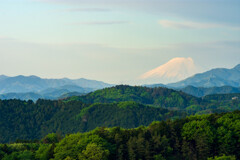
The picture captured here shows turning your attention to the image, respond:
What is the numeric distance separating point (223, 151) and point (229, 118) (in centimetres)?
1765

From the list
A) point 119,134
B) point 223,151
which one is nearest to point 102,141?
point 119,134

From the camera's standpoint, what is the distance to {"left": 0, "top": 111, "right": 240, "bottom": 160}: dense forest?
112 meters

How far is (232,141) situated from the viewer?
12012 centimetres

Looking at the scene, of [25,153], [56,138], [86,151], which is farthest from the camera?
[56,138]

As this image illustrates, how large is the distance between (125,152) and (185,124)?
28330 millimetres

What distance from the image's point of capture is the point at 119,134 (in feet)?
396

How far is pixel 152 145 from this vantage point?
384 feet

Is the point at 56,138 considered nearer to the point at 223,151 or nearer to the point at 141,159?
the point at 141,159

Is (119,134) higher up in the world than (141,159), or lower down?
higher up

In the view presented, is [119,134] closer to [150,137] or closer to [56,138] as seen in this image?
[150,137]

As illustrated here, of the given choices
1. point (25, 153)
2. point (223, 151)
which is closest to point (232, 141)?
point (223, 151)

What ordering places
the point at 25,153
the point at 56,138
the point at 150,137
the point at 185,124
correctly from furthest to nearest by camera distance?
the point at 56,138, the point at 185,124, the point at 150,137, the point at 25,153

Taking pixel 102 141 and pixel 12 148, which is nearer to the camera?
pixel 102 141

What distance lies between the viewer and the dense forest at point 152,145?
367 feet
